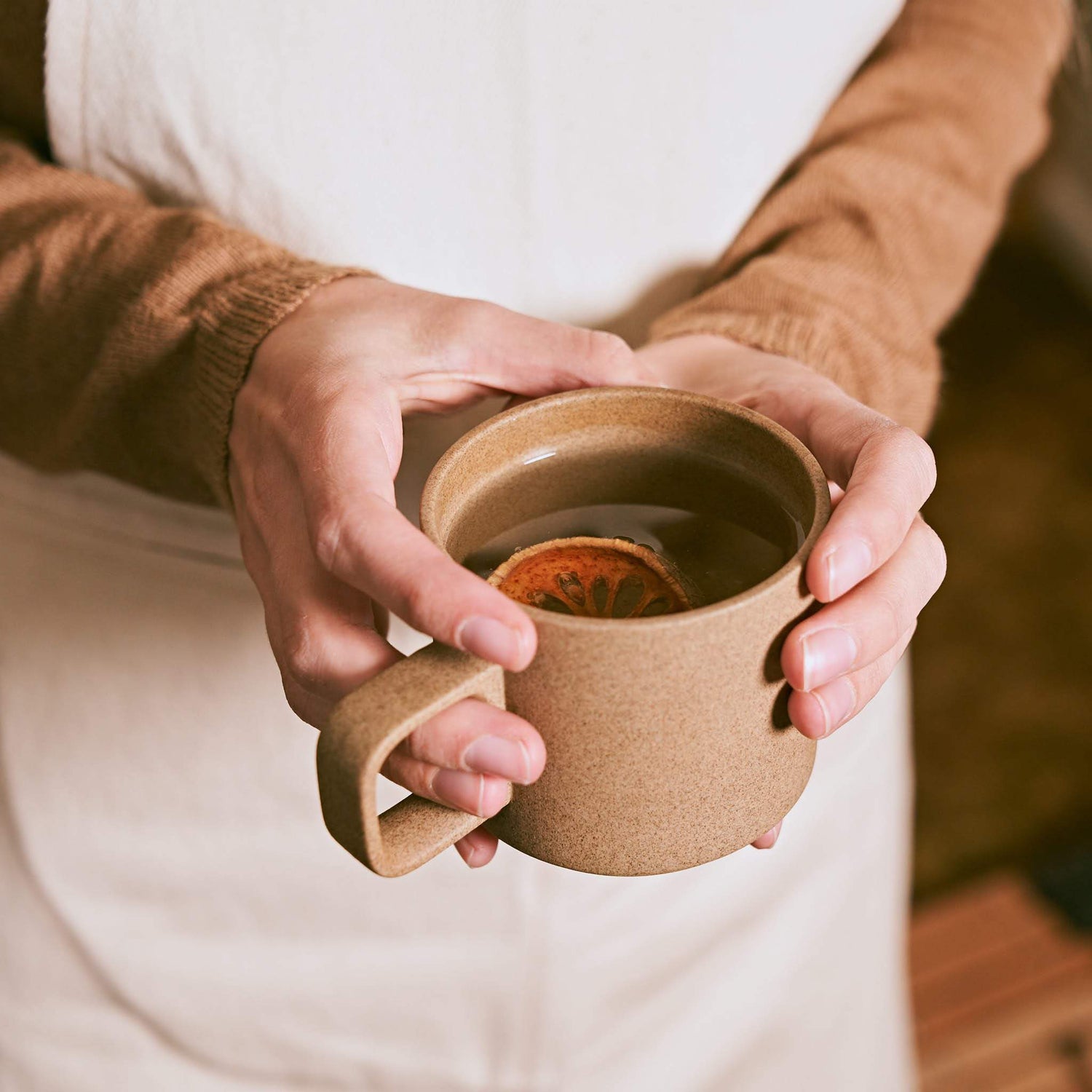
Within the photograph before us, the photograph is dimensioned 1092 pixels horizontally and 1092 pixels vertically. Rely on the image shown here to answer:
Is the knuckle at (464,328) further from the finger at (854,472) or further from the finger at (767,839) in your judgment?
the finger at (767,839)

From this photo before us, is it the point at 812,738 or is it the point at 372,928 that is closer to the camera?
the point at 812,738

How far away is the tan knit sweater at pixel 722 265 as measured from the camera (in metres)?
0.60

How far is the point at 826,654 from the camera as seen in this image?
0.44m

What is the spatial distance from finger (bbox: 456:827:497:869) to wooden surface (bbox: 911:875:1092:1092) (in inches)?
A: 42.8

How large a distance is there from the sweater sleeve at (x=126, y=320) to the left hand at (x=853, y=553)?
0.83 feet

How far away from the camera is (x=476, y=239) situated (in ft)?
2.19

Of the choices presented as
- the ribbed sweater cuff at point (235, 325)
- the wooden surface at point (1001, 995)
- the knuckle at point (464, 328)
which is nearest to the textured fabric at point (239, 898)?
the ribbed sweater cuff at point (235, 325)

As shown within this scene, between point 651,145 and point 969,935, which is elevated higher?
point 651,145

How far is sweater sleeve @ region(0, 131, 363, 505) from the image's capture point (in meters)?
0.58

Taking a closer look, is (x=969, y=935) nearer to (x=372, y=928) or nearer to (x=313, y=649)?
(x=372, y=928)

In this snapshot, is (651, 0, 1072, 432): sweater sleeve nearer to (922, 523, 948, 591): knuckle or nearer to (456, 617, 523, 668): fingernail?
(922, 523, 948, 591): knuckle

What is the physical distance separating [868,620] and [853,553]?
4cm

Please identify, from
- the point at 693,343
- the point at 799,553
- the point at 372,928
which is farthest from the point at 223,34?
the point at 372,928

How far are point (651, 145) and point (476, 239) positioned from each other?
119mm
